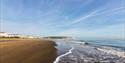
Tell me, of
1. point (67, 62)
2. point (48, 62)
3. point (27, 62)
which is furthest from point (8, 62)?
point (67, 62)

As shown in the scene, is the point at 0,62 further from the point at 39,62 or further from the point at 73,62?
the point at 73,62

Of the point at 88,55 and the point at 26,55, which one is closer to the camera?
the point at 26,55

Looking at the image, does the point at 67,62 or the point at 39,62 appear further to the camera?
the point at 67,62

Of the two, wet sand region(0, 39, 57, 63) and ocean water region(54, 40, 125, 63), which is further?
ocean water region(54, 40, 125, 63)

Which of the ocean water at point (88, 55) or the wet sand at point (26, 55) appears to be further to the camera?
the ocean water at point (88, 55)

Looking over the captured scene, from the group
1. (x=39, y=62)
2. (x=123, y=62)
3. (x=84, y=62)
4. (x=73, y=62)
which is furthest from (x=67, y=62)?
(x=123, y=62)

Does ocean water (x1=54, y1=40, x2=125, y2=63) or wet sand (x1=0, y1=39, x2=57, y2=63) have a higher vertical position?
wet sand (x1=0, y1=39, x2=57, y2=63)

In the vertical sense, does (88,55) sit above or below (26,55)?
below

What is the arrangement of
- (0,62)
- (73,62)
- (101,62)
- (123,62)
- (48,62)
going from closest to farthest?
A: (0,62) < (48,62) < (73,62) < (101,62) < (123,62)

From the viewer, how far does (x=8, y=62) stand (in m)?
7.58

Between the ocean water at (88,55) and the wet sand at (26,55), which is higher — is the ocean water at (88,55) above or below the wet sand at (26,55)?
below

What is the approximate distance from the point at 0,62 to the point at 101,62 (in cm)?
712

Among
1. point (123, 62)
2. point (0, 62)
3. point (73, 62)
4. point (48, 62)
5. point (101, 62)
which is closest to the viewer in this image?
point (0, 62)

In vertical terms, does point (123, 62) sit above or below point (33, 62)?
below
